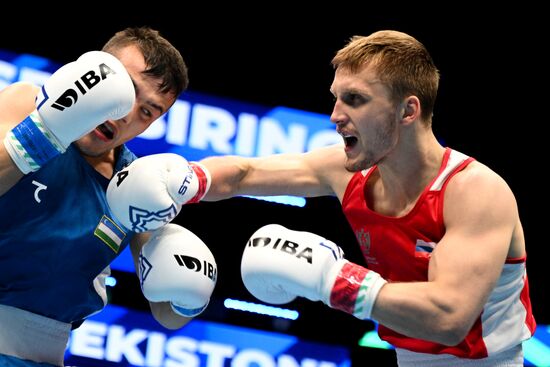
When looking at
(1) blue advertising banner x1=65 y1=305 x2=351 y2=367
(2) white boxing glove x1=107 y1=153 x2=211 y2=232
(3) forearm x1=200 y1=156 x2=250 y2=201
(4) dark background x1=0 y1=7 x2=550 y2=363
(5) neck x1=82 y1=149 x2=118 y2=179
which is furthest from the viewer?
(4) dark background x1=0 y1=7 x2=550 y2=363

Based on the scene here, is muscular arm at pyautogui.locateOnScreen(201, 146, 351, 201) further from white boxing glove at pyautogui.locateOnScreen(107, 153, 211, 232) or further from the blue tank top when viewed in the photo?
the blue tank top

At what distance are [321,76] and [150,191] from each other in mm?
2981

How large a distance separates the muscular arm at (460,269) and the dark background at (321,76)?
2.63m

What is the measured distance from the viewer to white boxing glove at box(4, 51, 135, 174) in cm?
243

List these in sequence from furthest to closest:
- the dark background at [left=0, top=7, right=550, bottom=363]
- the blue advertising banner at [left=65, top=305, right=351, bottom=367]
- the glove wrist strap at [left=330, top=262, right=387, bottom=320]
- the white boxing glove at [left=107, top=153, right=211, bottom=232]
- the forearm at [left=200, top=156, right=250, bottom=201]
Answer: the dark background at [left=0, top=7, right=550, bottom=363]
the blue advertising banner at [left=65, top=305, right=351, bottom=367]
the forearm at [left=200, top=156, right=250, bottom=201]
the white boxing glove at [left=107, top=153, right=211, bottom=232]
the glove wrist strap at [left=330, top=262, right=387, bottom=320]

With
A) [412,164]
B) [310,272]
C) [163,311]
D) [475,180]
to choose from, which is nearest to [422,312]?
[310,272]

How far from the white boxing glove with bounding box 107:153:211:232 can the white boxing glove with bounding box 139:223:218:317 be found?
13 cm

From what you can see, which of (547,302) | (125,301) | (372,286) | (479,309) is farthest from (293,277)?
(547,302)

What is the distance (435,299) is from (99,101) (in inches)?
43.7

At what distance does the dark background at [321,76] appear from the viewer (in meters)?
5.10

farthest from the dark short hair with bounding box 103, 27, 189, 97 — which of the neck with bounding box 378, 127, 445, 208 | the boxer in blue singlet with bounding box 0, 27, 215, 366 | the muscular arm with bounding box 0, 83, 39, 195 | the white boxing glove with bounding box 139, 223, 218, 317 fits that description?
the neck with bounding box 378, 127, 445, 208

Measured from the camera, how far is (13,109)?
2.62 meters

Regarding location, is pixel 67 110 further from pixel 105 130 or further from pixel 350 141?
pixel 350 141

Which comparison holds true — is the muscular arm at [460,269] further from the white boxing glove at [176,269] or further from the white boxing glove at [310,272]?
the white boxing glove at [176,269]
